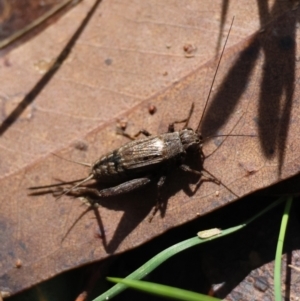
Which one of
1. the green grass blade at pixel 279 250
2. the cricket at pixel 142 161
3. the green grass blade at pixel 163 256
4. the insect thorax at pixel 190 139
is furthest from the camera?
the cricket at pixel 142 161

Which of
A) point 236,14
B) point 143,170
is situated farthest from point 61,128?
point 236,14

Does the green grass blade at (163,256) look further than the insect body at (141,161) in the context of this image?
No

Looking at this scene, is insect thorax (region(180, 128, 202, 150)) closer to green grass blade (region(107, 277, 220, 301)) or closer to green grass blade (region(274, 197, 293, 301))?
green grass blade (region(274, 197, 293, 301))

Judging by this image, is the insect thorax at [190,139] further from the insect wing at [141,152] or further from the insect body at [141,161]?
the insect wing at [141,152]

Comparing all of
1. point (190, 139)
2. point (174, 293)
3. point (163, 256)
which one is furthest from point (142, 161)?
point (174, 293)

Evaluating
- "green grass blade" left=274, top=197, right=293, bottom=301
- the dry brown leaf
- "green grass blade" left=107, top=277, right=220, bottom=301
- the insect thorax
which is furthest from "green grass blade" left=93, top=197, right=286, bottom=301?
the insect thorax

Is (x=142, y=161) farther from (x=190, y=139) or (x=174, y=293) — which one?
(x=174, y=293)

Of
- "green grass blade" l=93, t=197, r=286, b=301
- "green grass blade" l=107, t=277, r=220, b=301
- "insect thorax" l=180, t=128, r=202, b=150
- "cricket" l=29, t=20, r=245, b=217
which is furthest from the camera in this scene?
"cricket" l=29, t=20, r=245, b=217

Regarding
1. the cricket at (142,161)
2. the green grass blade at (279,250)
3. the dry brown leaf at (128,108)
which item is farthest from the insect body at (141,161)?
the green grass blade at (279,250)

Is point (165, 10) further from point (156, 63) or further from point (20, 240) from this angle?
point (20, 240)
